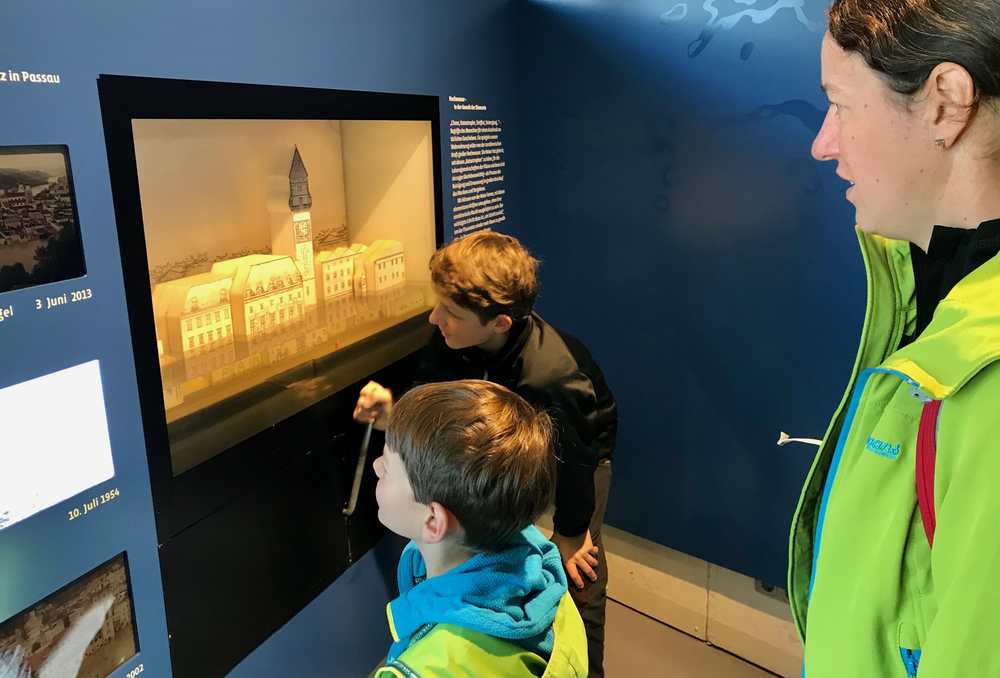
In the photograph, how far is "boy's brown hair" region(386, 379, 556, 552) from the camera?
3.45 feet

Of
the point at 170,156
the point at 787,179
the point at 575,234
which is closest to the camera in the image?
the point at 170,156

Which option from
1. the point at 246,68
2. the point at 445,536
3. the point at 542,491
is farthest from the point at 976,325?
the point at 246,68

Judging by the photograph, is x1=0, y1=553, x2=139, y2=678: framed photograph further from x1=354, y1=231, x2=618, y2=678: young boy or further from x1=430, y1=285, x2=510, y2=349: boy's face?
x1=430, y1=285, x2=510, y2=349: boy's face

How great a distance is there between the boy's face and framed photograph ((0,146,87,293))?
736mm

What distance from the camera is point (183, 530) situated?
1.36m

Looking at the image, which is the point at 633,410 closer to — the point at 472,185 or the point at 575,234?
the point at 575,234

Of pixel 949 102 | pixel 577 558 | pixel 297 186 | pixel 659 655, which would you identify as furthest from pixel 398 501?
pixel 659 655

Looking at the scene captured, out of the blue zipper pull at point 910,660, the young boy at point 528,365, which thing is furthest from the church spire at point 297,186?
the blue zipper pull at point 910,660

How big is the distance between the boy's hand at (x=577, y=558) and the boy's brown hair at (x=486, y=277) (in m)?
0.53

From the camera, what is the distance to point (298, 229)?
5.77 ft

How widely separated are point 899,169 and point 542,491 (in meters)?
0.62

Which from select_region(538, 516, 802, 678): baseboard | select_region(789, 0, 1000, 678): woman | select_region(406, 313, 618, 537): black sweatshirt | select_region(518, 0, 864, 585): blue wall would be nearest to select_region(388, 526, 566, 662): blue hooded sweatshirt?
select_region(789, 0, 1000, 678): woman

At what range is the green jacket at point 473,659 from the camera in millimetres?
944

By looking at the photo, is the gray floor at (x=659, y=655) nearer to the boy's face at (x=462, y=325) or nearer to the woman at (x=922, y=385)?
the boy's face at (x=462, y=325)
